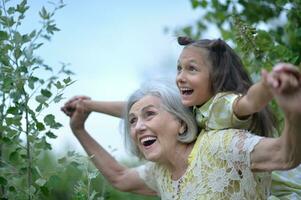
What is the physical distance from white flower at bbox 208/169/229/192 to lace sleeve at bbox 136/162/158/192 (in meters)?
0.54

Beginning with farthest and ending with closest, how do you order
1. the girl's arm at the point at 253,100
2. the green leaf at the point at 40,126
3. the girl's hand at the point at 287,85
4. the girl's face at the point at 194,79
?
the green leaf at the point at 40,126 < the girl's face at the point at 194,79 < the girl's arm at the point at 253,100 < the girl's hand at the point at 287,85

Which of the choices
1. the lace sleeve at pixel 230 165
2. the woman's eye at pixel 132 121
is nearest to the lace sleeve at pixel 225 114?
the lace sleeve at pixel 230 165

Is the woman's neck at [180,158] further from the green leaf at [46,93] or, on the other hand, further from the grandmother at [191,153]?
the green leaf at [46,93]

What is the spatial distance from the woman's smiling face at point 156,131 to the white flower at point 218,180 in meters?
0.25

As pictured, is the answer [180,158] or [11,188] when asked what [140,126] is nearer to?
[180,158]

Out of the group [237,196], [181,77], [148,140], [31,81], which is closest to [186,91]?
[181,77]

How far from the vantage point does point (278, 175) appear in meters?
3.20

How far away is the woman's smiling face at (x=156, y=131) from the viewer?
3123 millimetres

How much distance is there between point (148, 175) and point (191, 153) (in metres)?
0.54

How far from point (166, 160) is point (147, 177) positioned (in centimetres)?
44

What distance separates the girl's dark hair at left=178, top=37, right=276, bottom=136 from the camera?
2986 millimetres

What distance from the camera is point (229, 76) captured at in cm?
302

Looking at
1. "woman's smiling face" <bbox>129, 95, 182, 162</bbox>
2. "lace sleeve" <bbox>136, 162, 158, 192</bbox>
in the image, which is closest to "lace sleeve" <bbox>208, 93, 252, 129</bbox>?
"woman's smiling face" <bbox>129, 95, 182, 162</bbox>

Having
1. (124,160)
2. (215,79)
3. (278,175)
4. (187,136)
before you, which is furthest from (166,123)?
(124,160)
